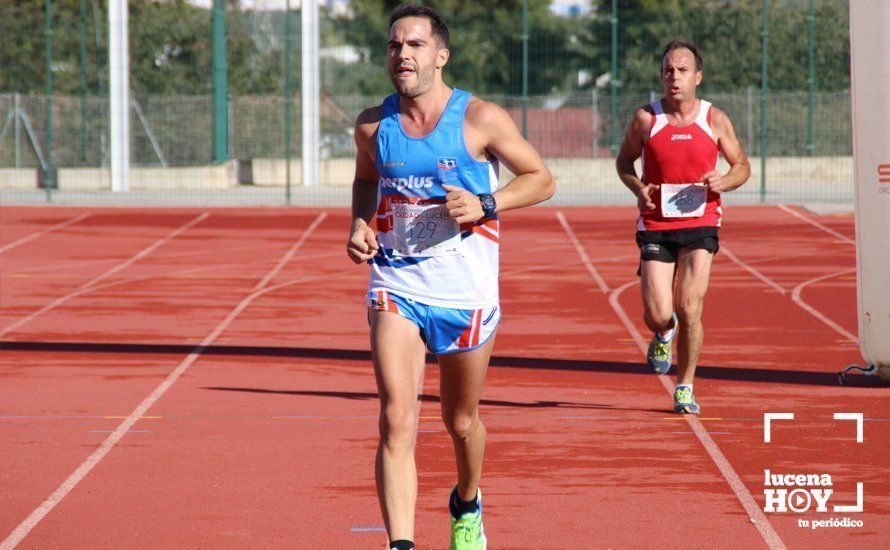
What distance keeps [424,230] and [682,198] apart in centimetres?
356

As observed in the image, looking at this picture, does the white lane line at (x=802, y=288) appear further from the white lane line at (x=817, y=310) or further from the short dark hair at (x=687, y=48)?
the short dark hair at (x=687, y=48)

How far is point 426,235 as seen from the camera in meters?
5.38

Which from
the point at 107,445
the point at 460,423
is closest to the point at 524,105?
the point at 107,445

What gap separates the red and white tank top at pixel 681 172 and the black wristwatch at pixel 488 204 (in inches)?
137

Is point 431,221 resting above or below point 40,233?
above

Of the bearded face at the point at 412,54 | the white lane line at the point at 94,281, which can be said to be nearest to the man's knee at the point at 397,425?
the bearded face at the point at 412,54

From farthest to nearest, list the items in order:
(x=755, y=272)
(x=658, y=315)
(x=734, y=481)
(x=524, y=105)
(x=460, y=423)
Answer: (x=524, y=105)
(x=755, y=272)
(x=658, y=315)
(x=734, y=481)
(x=460, y=423)

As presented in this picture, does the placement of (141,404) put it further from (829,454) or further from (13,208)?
(13,208)

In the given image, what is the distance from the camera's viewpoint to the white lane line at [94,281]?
1327 cm

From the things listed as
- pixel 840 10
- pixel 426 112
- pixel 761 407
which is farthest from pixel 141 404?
pixel 840 10

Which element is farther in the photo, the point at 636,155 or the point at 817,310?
the point at 817,310

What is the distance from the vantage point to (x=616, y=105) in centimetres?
3225

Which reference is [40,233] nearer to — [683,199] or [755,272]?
[755,272]

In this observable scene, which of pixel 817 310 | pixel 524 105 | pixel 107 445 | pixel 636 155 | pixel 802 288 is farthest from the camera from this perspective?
pixel 524 105
